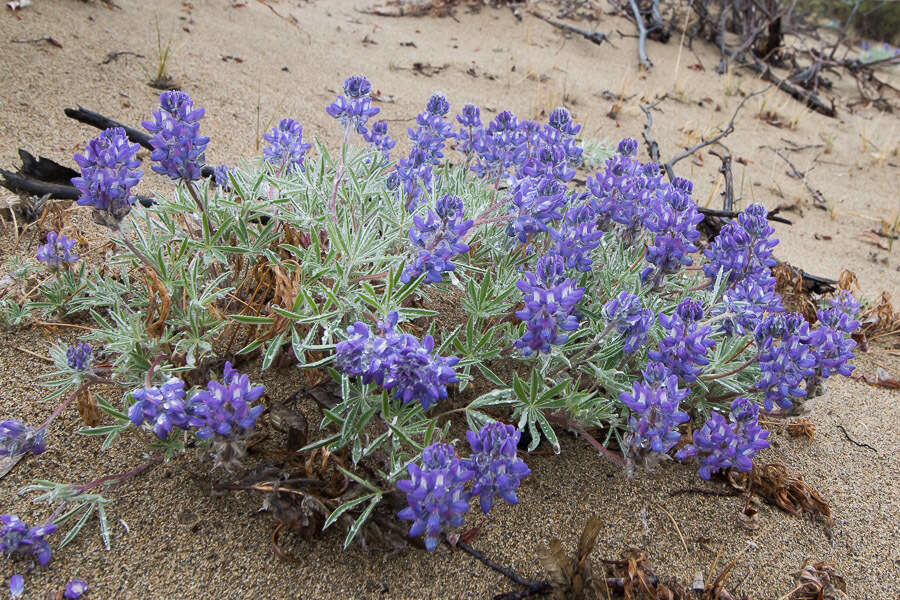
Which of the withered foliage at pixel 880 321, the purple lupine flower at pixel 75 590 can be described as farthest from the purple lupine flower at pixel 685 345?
the withered foliage at pixel 880 321

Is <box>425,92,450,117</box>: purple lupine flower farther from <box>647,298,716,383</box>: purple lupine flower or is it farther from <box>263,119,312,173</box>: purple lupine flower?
<box>647,298,716,383</box>: purple lupine flower

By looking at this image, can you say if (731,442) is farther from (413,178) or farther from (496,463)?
(413,178)

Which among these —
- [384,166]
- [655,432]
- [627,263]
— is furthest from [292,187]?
[655,432]

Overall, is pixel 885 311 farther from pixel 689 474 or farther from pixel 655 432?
pixel 655 432

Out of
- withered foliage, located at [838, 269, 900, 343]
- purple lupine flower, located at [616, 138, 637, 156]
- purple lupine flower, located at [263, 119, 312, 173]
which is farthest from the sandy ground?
purple lupine flower, located at [616, 138, 637, 156]

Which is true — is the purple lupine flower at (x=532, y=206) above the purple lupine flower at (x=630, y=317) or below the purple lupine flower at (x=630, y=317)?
above

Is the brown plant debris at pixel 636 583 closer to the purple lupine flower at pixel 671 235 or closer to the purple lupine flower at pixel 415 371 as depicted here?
the purple lupine flower at pixel 415 371

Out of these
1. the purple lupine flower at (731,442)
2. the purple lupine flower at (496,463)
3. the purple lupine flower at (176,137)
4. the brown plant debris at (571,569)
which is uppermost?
the purple lupine flower at (176,137)
